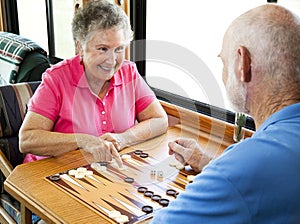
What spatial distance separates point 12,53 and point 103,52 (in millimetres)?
1483

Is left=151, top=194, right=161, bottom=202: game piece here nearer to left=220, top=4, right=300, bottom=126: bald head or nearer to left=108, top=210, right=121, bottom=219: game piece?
left=108, top=210, right=121, bottom=219: game piece

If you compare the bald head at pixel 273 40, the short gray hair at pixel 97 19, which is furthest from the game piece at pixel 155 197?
the short gray hair at pixel 97 19

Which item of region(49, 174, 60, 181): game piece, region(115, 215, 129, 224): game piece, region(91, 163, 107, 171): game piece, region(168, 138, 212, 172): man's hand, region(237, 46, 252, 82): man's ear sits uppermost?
region(237, 46, 252, 82): man's ear

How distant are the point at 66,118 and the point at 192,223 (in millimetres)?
1099

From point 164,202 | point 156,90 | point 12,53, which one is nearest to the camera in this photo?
point 164,202

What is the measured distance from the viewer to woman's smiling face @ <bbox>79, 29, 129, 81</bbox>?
1933 mm

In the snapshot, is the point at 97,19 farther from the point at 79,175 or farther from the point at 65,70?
the point at 79,175

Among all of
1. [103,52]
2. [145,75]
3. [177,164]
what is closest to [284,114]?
[177,164]

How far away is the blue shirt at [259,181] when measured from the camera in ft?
2.97

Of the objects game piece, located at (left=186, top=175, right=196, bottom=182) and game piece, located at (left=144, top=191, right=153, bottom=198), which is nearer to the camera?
game piece, located at (left=144, top=191, right=153, bottom=198)

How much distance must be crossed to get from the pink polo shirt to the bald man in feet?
3.14

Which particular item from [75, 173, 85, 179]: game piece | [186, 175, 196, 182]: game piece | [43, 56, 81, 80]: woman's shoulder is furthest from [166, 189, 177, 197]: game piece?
[43, 56, 81, 80]: woman's shoulder

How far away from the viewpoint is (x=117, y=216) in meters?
1.38

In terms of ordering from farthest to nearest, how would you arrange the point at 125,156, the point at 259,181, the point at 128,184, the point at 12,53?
1. the point at 12,53
2. the point at 125,156
3. the point at 128,184
4. the point at 259,181
